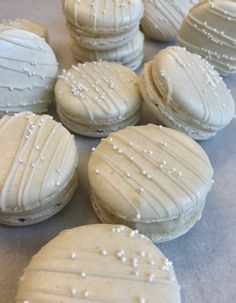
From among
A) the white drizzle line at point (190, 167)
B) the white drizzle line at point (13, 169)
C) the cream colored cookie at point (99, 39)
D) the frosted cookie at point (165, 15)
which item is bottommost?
the white drizzle line at point (13, 169)

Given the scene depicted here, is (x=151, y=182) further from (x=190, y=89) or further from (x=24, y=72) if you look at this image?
(x=24, y=72)

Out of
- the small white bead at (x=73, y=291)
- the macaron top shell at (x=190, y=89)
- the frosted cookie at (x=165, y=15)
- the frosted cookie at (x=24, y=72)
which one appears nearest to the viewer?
the small white bead at (x=73, y=291)

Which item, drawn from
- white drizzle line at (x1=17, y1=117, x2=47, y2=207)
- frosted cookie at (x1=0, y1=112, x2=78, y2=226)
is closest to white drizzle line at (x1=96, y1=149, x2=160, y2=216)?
frosted cookie at (x1=0, y1=112, x2=78, y2=226)

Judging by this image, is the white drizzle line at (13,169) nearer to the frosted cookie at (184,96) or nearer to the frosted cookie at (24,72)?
the frosted cookie at (24,72)

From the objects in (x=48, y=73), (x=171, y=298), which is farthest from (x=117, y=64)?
(x=171, y=298)

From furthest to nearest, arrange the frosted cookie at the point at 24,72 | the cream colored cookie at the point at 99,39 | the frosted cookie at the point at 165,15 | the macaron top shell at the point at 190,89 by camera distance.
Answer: the frosted cookie at the point at 165,15 → the cream colored cookie at the point at 99,39 → the frosted cookie at the point at 24,72 → the macaron top shell at the point at 190,89

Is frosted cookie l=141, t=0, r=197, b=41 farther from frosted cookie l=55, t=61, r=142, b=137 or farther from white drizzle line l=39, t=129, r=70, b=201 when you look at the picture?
white drizzle line l=39, t=129, r=70, b=201

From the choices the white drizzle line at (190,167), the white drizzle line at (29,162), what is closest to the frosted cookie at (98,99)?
the white drizzle line at (29,162)
